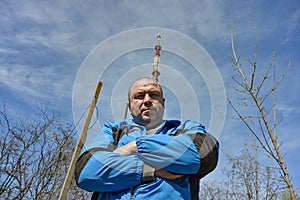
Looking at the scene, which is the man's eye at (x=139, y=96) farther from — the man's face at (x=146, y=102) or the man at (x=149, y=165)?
the man at (x=149, y=165)

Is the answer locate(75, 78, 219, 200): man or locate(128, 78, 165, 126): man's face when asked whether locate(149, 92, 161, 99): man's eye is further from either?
locate(75, 78, 219, 200): man

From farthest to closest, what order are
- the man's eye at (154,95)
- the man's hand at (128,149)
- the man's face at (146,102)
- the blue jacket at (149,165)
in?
the man's eye at (154,95), the man's face at (146,102), the man's hand at (128,149), the blue jacket at (149,165)

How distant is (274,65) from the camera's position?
3.06m

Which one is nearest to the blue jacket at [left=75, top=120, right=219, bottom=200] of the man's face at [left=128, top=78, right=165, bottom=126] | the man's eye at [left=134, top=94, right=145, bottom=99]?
the man's face at [left=128, top=78, right=165, bottom=126]

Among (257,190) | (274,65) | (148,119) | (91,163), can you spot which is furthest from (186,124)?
(257,190)

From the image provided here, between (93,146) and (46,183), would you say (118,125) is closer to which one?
(93,146)

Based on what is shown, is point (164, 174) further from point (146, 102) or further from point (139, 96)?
point (139, 96)

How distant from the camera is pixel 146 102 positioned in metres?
2.11

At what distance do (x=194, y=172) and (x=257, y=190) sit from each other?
12.3 metres

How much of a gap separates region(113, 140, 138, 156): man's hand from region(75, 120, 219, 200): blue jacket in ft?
0.11

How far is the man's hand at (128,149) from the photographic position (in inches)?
65.5

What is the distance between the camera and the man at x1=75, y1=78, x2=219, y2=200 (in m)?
1.56

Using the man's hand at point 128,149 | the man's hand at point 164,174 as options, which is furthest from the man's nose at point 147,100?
the man's hand at point 164,174

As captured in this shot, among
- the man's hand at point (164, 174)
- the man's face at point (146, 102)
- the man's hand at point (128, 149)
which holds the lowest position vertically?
the man's hand at point (164, 174)
